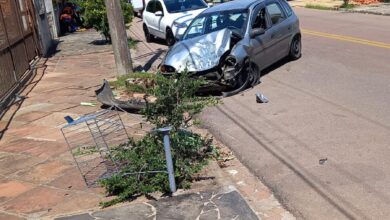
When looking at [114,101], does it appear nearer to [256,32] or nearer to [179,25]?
[256,32]

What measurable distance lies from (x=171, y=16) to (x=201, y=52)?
23.8 ft

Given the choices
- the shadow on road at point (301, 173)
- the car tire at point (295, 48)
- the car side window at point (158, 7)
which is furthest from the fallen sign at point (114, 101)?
the car side window at point (158, 7)

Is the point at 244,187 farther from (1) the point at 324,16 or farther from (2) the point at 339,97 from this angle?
(1) the point at 324,16

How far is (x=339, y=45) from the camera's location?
13852mm

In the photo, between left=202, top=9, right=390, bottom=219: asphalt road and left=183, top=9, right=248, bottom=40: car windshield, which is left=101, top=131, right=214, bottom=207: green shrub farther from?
left=183, top=9, right=248, bottom=40: car windshield

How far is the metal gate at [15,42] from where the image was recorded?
11.0 m

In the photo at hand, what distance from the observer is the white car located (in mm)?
15859

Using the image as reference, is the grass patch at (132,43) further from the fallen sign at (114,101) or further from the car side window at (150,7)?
the fallen sign at (114,101)

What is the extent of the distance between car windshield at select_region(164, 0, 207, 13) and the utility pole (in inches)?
225

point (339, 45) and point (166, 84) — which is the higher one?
point (166, 84)

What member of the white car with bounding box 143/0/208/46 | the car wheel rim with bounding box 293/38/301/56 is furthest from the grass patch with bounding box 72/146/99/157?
the white car with bounding box 143/0/208/46

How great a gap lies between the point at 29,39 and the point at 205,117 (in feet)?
31.1

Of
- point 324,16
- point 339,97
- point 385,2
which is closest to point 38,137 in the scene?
point 339,97

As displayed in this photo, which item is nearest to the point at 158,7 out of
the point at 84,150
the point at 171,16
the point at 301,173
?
the point at 171,16
